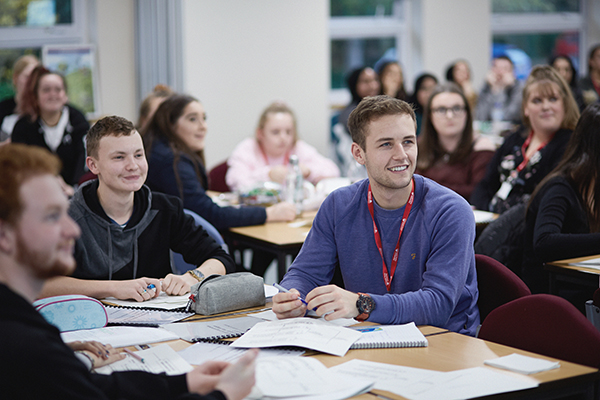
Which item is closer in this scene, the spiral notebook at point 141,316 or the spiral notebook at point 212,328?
the spiral notebook at point 212,328

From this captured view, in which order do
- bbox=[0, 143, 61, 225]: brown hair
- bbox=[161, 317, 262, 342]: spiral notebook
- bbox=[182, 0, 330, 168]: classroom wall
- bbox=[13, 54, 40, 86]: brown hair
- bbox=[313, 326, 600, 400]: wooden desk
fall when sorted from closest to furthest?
bbox=[0, 143, 61, 225]: brown hair → bbox=[313, 326, 600, 400]: wooden desk → bbox=[161, 317, 262, 342]: spiral notebook → bbox=[182, 0, 330, 168]: classroom wall → bbox=[13, 54, 40, 86]: brown hair

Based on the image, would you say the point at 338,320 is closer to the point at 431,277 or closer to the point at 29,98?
the point at 431,277

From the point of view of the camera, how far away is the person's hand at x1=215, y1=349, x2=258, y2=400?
4.06 ft

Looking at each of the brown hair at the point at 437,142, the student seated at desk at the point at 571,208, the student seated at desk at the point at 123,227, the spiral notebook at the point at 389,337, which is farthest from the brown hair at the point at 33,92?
the spiral notebook at the point at 389,337

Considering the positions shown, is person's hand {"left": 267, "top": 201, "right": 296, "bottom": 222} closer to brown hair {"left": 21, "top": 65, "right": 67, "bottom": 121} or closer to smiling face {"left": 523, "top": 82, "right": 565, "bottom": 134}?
smiling face {"left": 523, "top": 82, "right": 565, "bottom": 134}

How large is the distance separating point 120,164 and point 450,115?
2482 millimetres

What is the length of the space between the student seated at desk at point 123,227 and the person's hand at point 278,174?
217 centimetres

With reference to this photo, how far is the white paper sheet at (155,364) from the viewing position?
1.46 m

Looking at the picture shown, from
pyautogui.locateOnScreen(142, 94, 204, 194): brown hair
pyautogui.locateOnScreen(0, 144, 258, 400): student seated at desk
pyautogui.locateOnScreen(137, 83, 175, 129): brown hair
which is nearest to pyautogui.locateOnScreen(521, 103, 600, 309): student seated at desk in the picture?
pyautogui.locateOnScreen(142, 94, 204, 194): brown hair

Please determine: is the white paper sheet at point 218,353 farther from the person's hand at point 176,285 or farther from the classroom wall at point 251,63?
the classroom wall at point 251,63

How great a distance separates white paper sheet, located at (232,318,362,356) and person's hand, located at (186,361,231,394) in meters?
0.30

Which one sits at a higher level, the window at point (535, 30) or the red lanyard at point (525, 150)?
the window at point (535, 30)

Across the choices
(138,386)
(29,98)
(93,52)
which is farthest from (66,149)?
(138,386)

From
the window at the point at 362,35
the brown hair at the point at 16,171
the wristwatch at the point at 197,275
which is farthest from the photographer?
the window at the point at 362,35
